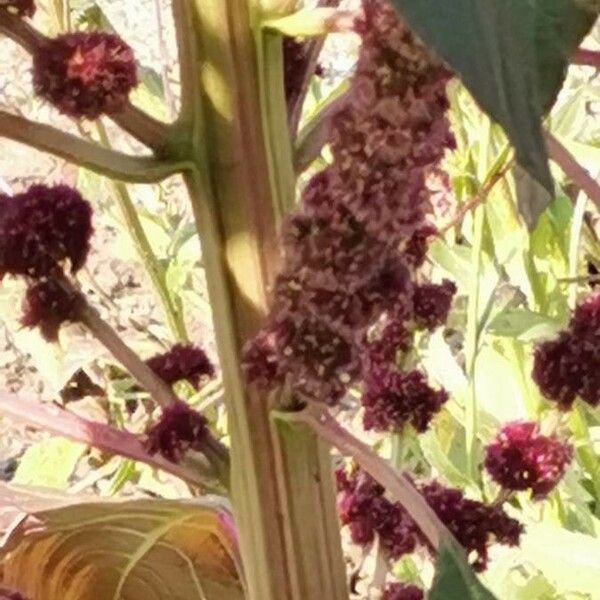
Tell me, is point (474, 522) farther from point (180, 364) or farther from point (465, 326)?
point (465, 326)

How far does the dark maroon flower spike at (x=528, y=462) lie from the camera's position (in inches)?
23.6

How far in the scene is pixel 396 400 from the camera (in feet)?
2.00

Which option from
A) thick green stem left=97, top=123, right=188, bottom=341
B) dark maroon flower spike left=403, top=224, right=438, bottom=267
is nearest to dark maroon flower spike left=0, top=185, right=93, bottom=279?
dark maroon flower spike left=403, top=224, right=438, bottom=267

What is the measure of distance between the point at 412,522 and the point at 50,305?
17cm

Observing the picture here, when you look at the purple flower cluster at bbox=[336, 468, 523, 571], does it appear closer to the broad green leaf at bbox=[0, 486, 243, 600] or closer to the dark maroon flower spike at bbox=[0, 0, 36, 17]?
the broad green leaf at bbox=[0, 486, 243, 600]

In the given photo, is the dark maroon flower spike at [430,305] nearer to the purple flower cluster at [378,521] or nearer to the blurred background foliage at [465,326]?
the purple flower cluster at [378,521]

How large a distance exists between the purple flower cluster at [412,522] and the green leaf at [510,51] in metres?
0.29

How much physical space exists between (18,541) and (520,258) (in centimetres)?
67

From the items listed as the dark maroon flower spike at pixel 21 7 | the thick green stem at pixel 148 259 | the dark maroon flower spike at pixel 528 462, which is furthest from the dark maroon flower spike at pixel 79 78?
the thick green stem at pixel 148 259

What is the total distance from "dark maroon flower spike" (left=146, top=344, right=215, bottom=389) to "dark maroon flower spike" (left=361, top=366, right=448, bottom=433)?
67 mm

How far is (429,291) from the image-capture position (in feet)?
1.92

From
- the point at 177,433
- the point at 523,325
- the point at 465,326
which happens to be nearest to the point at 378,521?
the point at 177,433

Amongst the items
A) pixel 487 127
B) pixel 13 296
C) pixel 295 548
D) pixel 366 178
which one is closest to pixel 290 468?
pixel 295 548

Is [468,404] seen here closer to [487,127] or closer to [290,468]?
[487,127]
